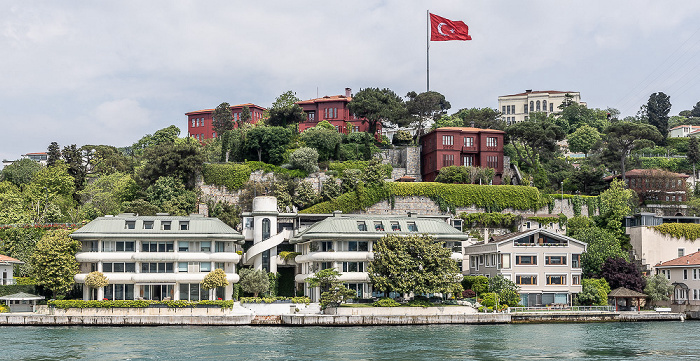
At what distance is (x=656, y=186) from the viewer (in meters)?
92.3

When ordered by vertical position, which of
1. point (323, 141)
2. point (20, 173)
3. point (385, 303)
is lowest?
point (385, 303)

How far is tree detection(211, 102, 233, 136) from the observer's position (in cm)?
11424

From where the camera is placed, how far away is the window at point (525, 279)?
70.3m

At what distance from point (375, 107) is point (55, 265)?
45.4m

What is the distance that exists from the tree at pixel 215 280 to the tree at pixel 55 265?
32.5ft

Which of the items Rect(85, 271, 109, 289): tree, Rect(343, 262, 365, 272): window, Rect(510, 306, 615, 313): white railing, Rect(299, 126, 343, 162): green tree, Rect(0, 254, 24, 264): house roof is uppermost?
Rect(299, 126, 343, 162): green tree

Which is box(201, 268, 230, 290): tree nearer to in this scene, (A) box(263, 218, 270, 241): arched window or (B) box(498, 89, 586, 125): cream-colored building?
(A) box(263, 218, 270, 241): arched window

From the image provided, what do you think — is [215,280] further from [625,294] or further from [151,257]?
[625,294]

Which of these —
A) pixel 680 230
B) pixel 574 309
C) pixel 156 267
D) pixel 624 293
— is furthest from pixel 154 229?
pixel 680 230

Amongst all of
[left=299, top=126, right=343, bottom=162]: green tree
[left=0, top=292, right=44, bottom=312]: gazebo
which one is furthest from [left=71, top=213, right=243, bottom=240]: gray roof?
[left=299, top=126, right=343, bottom=162]: green tree

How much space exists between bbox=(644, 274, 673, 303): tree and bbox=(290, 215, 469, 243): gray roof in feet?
53.2

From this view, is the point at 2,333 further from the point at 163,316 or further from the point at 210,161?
the point at 210,161

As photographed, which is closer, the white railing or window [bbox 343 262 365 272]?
the white railing

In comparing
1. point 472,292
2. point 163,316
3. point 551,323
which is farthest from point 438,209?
point 163,316
